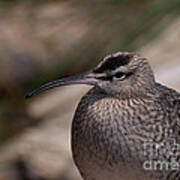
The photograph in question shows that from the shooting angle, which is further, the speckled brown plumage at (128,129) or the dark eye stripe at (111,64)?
the speckled brown plumage at (128,129)

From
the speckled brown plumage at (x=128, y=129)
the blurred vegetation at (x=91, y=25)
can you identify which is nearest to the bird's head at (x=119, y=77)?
the speckled brown plumage at (x=128, y=129)

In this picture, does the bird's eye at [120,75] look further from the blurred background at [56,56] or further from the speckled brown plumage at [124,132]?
the blurred background at [56,56]

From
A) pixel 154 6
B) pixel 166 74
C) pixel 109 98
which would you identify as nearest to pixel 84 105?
pixel 109 98

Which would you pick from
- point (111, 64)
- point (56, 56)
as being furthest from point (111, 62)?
point (56, 56)

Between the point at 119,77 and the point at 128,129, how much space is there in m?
0.24

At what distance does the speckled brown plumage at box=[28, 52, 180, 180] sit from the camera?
4.04 m

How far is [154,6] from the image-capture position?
4.61 m

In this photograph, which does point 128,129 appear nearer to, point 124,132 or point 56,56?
point 124,132

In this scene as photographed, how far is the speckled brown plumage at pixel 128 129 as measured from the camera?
4043 mm

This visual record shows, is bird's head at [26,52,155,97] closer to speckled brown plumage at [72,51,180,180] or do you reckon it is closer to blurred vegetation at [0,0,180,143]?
speckled brown plumage at [72,51,180,180]

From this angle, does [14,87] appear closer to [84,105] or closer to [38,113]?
[38,113]

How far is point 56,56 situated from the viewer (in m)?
6.47

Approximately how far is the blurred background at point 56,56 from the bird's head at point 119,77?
1.36ft

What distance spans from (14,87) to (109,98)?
160 inches
